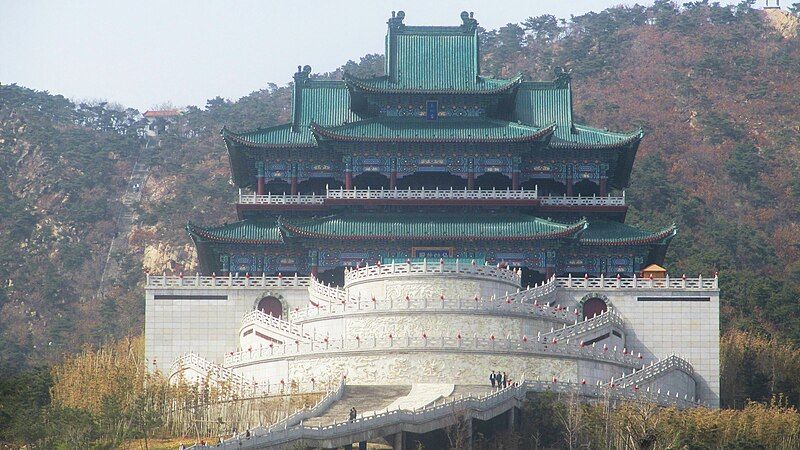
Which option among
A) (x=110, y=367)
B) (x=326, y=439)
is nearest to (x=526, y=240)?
(x=110, y=367)

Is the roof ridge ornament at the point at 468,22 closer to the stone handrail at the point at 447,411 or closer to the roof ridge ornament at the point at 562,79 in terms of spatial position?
the roof ridge ornament at the point at 562,79

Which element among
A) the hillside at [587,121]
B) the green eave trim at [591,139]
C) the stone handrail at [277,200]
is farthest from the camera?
the hillside at [587,121]

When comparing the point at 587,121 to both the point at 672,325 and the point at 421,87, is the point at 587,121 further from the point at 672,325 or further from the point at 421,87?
the point at 672,325

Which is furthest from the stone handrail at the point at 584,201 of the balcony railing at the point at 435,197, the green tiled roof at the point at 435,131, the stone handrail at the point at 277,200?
the stone handrail at the point at 277,200

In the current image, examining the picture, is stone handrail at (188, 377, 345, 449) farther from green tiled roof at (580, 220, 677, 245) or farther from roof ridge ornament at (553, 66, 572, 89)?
roof ridge ornament at (553, 66, 572, 89)

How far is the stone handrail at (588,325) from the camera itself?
69.1m

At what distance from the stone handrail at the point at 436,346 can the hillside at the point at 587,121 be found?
2762cm

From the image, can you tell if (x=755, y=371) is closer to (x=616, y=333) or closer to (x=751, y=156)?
(x=616, y=333)

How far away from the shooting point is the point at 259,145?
82.4 metres

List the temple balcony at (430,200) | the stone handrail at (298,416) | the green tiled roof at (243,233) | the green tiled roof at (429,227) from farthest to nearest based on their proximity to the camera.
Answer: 1. the temple balcony at (430,200)
2. the green tiled roof at (243,233)
3. the green tiled roof at (429,227)
4. the stone handrail at (298,416)

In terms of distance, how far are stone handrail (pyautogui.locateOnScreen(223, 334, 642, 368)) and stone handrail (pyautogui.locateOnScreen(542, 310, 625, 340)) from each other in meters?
1.05

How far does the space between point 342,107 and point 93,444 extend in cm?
3288

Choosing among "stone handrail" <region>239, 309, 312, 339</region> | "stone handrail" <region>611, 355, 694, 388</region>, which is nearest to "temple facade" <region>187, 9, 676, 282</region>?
"stone handrail" <region>239, 309, 312, 339</region>

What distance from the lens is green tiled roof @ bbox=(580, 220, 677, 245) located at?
78.9 metres
